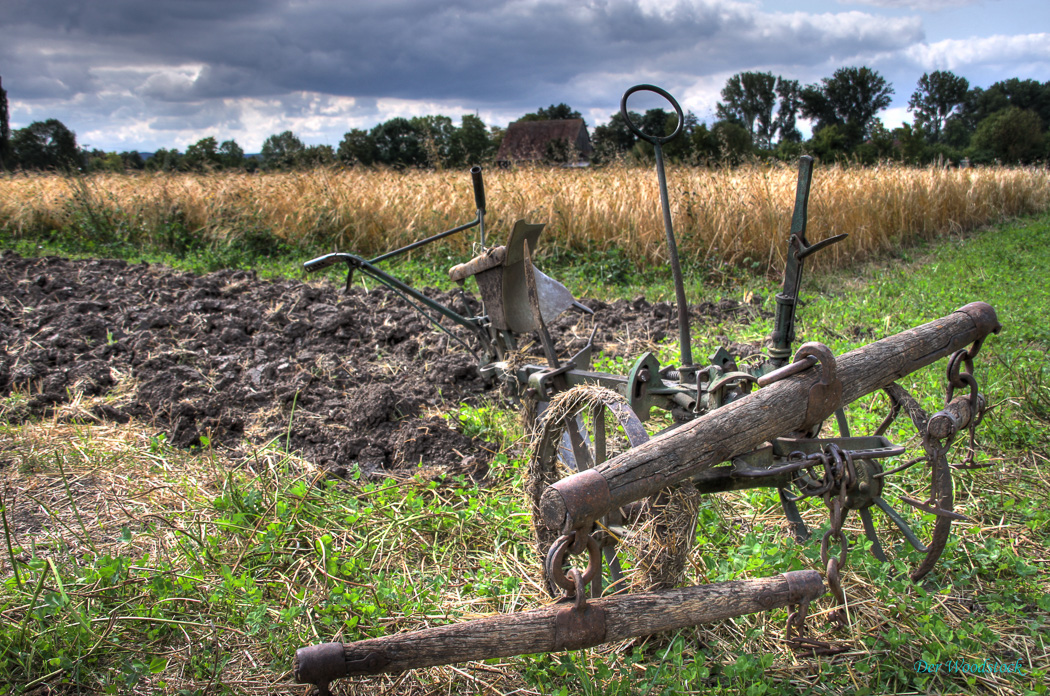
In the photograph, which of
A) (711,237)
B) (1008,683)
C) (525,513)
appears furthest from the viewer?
(711,237)

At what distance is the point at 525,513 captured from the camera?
2580 mm

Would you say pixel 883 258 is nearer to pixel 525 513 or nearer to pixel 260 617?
pixel 525 513

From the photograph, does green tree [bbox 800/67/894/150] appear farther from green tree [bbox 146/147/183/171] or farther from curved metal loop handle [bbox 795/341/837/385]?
curved metal loop handle [bbox 795/341/837/385]

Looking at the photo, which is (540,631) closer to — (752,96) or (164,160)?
(164,160)

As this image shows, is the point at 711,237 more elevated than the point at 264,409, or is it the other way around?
the point at 711,237

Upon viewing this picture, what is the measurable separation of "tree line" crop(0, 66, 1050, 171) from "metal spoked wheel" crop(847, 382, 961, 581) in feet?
4.19

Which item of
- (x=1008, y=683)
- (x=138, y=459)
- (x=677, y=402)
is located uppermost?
(x=677, y=402)

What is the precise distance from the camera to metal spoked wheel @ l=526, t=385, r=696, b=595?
165 cm

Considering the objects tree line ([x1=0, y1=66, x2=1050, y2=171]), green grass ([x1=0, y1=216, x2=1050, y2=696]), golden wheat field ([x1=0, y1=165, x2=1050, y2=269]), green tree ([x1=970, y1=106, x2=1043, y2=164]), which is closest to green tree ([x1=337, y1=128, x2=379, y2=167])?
tree line ([x1=0, y1=66, x2=1050, y2=171])

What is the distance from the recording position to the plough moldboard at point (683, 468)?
127 centimetres

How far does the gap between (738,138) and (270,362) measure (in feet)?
53.9

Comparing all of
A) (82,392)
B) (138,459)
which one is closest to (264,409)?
(138,459)

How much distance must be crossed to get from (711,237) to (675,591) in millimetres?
6463

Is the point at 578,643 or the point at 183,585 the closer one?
the point at 578,643
